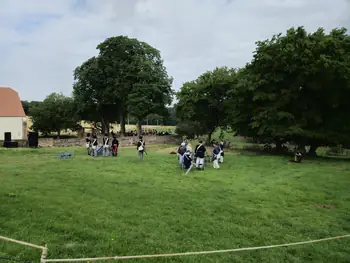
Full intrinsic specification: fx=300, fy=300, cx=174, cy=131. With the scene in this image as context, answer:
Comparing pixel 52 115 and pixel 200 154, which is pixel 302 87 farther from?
pixel 52 115

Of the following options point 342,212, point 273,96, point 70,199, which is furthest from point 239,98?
point 70,199

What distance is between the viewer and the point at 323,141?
26812 mm

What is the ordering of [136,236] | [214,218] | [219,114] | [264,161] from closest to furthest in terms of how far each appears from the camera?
[136,236]
[214,218]
[264,161]
[219,114]

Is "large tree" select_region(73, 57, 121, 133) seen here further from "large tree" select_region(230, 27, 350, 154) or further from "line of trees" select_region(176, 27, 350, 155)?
"large tree" select_region(230, 27, 350, 154)

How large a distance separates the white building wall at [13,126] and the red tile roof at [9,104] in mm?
636

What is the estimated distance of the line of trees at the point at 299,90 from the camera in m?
24.2

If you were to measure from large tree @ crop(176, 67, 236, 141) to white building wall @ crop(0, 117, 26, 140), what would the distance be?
25.9m

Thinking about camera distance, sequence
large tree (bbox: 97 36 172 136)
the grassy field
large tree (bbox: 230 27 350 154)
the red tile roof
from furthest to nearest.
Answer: the red tile roof, large tree (bbox: 97 36 172 136), large tree (bbox: 230 27 350 154), the grassy field

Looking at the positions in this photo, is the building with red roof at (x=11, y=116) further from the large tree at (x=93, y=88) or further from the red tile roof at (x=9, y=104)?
the large tree at (x=93, y=88)

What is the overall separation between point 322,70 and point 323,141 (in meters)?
6.68

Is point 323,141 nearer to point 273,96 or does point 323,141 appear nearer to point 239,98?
point 273,96

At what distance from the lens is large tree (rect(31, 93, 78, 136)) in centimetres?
5384

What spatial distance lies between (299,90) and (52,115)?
143 feet

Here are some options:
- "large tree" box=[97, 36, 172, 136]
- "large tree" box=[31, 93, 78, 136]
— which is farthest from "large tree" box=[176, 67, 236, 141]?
"large tree" box=[31, 93, 78, 136]
